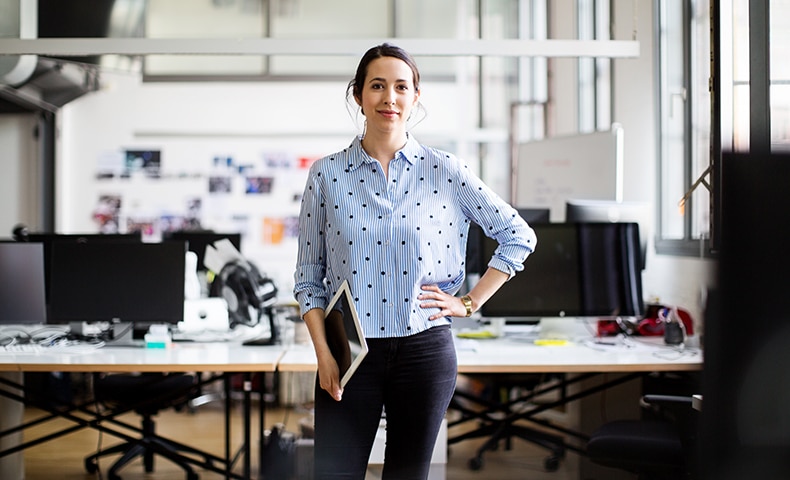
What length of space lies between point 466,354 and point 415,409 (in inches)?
54.9

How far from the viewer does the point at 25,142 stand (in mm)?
6547

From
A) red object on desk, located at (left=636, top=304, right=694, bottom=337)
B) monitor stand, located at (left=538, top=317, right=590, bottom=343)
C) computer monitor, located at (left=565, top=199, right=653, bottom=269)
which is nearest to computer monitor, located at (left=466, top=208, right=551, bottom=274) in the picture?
computer monitor, located at (left=565, top=199, right=653, bottom=269)

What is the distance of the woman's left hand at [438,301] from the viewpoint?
171 cm

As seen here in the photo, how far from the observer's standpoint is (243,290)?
11.5 feet

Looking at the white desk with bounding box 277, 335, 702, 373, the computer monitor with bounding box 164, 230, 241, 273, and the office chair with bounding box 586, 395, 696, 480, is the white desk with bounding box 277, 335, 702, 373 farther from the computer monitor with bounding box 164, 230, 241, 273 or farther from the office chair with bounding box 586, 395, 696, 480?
the computer monitor with bounding box 164, 230, 241, 273

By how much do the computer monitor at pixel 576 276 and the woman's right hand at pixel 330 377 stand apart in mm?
1655

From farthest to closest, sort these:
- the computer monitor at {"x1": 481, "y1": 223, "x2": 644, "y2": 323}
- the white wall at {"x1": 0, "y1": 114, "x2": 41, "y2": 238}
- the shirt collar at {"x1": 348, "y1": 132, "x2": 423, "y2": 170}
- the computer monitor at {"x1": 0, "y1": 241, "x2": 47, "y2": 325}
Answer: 1. the white wall at {"x1": 0, "y1": 114, "x2": 41, "y2": 238}
2. the computer monitor at {"x1": 0, "y1": 241, "x2": 47, "y2": 325}
3. the computer monitor at {"x1": 481, "y1": 223, "x2": 644, "y2": 323}
4. the shirt collar at {"x1": 348, "y1": 132, "x2": 423, "y2": 170}

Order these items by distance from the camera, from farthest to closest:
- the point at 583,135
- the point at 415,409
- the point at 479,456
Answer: the point at 583,135 → the point at 479,456 → the point at 415,409

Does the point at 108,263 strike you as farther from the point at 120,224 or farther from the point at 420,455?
the point at 120,224

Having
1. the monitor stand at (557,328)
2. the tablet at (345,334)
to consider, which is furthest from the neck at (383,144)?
the monitor stand at (557,328)

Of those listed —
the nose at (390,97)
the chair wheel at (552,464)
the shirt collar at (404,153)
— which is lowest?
the chair wheel at (552,464)

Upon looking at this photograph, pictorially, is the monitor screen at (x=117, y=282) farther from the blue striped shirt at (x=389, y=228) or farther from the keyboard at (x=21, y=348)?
the blue striped shirt at (x=389, y=228)

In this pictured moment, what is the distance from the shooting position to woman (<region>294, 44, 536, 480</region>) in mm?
1688

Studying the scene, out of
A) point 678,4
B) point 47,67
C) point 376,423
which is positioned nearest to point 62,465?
point 47,67
